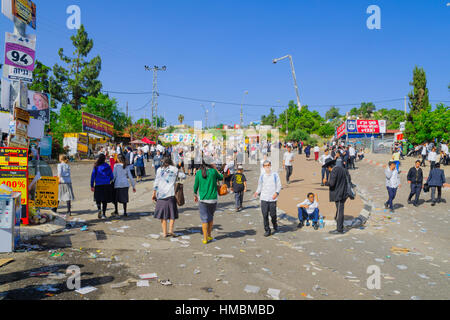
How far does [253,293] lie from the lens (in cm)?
429

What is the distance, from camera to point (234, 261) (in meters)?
5.57

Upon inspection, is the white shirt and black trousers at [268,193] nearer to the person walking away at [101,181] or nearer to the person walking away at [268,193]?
the person walking away at [268,193]

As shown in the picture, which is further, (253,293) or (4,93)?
(4,93)

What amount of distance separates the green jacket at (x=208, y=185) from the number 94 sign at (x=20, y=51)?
14.8 ft

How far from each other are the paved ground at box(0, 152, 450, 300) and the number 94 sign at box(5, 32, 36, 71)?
3.78 metres

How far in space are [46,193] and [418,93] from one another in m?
43.1

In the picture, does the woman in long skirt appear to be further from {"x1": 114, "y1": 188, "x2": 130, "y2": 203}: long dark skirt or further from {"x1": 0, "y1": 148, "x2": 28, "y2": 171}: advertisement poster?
{"x1": 0, "y1": 148, "x2": 28, "y2": 171}: advertisement poster

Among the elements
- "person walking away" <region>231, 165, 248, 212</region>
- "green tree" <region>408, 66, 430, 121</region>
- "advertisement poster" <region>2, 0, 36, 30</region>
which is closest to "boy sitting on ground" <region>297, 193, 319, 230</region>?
"person walking away" <region>231, 165, 248, 212</region>

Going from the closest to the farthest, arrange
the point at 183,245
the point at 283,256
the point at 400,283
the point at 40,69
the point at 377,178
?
1. the point at 400,283
2. the point at 283,256
3. the point at 183,245
4. the point at 377,178
5. the point at 40,69

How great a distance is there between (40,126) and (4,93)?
1.30 meters

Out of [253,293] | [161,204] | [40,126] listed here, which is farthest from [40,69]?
[253,293]

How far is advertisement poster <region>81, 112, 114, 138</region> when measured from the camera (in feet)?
112

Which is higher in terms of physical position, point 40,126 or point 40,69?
point 40,69

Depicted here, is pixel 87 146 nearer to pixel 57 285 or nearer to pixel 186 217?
pixel 186 217
